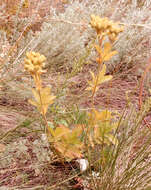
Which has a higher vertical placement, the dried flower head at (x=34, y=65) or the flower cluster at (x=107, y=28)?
the flower cluster at (x=107, y=28)

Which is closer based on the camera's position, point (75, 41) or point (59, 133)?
point (59, 133)

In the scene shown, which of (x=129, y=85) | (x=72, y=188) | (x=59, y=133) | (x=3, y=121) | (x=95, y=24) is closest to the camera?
(x=95, y=24)

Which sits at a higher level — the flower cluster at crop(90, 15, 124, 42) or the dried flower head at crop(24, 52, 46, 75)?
the flower cluster at crop(90, 15, 124, 42)

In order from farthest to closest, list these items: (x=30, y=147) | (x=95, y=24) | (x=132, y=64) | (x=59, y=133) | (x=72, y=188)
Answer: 1. (x=132, y=64)
2. (x=30, y=147)
3. (x=72, y=188)
4. (x=59, y=133)
5. (x=95, y=24)

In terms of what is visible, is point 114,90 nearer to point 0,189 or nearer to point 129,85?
point 129,85

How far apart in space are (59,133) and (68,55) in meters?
1.24

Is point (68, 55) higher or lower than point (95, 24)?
lower

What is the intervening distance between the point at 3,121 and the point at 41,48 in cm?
84

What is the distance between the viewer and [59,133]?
2.97ft

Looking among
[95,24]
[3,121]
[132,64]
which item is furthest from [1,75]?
[132,64]

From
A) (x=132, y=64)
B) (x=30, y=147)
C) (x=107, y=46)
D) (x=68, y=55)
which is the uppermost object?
(x=107, y=46)

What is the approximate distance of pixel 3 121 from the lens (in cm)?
139

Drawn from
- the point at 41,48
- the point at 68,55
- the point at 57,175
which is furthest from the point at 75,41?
the point at 57,175

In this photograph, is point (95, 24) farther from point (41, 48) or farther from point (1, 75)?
point (41, 48)
